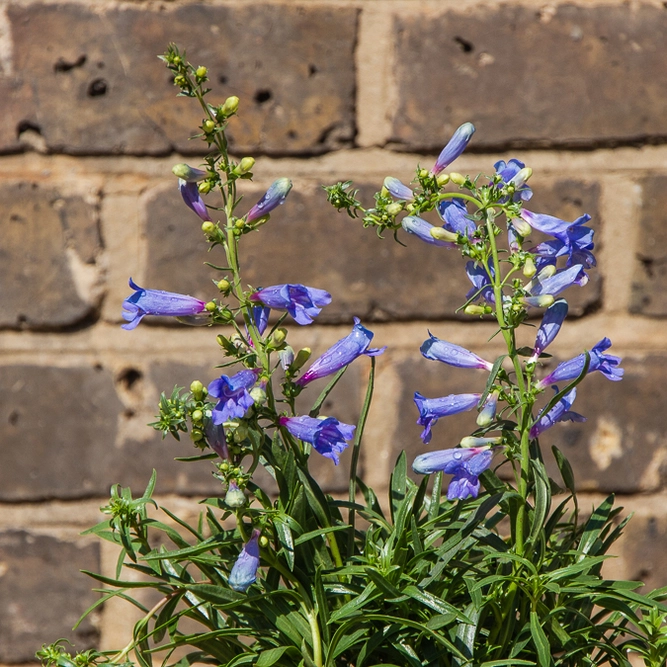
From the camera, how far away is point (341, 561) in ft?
1.42

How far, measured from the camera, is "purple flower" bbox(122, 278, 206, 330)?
399 mm

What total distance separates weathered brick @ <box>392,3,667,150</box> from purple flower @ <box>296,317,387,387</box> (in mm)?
478

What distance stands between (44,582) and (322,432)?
62cm

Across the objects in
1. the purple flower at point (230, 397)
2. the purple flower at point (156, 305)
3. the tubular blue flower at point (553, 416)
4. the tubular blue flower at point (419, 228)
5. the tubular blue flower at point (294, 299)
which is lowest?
the tubular blue flower at point (553, 416)

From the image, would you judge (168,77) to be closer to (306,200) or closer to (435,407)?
(306,200)

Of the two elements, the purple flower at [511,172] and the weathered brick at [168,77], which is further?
the weathered brick at [168,77]

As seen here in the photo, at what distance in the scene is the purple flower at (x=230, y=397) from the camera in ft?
1.16

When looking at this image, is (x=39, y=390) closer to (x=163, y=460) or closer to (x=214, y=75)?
(x=163, y=460)

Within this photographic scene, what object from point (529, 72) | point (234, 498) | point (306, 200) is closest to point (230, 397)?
point (234, 498)

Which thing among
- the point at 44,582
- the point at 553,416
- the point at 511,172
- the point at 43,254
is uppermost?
the point at 511,172

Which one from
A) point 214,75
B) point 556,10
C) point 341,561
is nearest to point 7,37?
point 214,75

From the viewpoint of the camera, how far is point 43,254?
2.79ft

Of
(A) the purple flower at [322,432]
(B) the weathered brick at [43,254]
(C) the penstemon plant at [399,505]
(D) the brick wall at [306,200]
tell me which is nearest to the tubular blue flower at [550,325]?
(C) the penstemon plant at [399,505]

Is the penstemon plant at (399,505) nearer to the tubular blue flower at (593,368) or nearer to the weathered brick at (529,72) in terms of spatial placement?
the tubular blue flower at (593,368)
